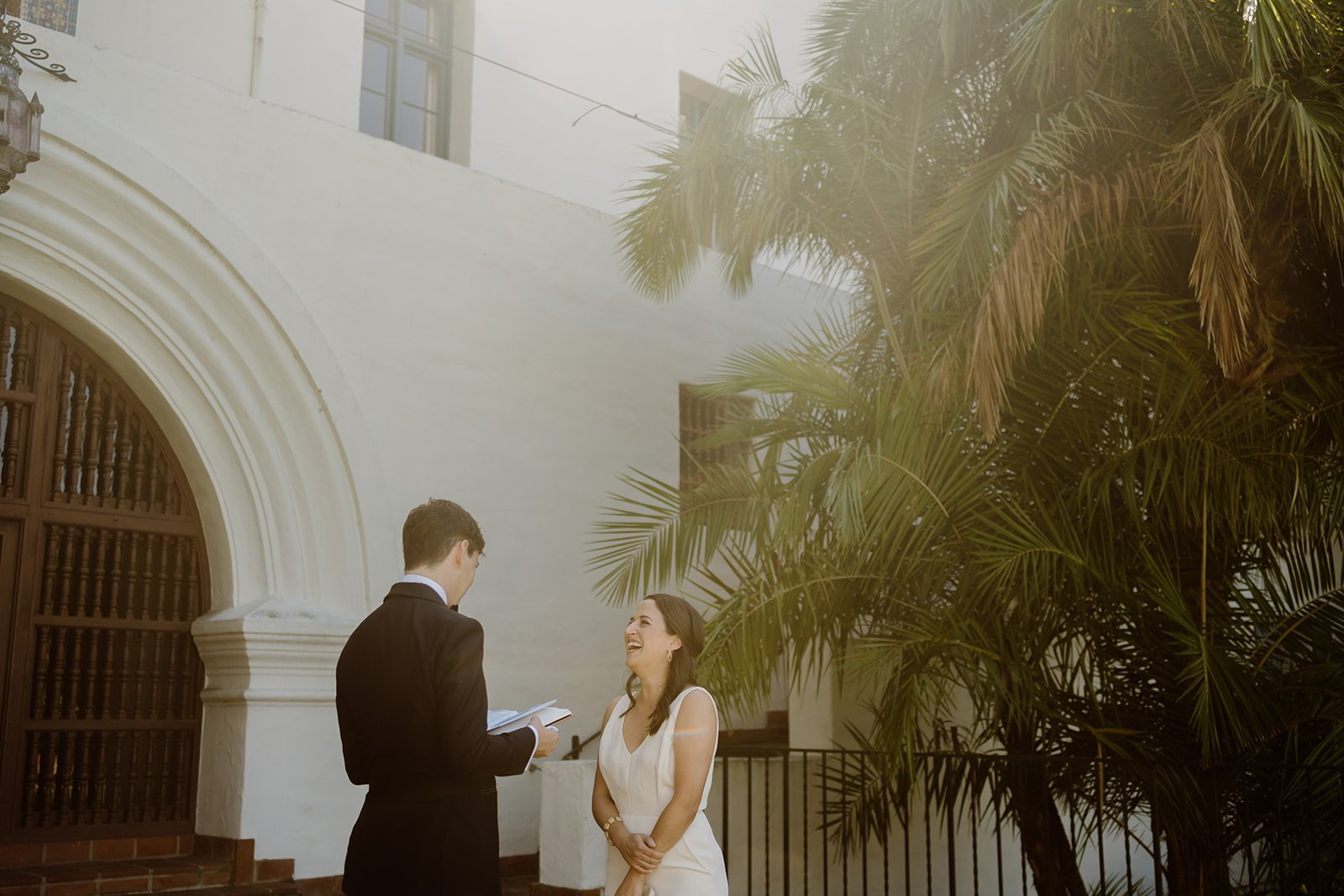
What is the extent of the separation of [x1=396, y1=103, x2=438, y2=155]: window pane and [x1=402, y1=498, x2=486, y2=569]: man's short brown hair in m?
6.24

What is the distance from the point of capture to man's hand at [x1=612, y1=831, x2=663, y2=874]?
3.44 m

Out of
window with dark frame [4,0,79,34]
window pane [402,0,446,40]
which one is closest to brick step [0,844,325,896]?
window with dark frame [4,0,79,34]

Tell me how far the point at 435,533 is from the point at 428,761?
22.8 inches

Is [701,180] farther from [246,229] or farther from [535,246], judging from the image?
[246,229]

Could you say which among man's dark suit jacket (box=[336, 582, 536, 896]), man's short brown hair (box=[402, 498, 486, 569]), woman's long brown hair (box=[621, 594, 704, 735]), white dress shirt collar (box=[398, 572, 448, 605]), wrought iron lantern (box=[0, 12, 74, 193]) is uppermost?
wrought iron lantern (box=[0, 12, 74, 193])

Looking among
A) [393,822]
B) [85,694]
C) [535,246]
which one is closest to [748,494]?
[535,246]

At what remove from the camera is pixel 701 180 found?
7.62 m

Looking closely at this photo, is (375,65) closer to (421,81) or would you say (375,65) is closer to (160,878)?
(421,81)

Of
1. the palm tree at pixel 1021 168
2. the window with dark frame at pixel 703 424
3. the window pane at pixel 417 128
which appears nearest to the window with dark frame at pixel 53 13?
the window pane at pixel 417 128

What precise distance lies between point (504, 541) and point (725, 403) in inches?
97.4

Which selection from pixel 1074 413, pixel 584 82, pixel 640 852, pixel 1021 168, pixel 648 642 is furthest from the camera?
pixel 584 82

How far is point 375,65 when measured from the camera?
8.96 meters

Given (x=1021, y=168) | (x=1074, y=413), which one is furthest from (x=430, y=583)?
(x=1074, y=413)

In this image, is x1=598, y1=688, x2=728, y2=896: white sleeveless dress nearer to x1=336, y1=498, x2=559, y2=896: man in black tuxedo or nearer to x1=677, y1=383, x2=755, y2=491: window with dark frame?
x1=336, y1=498, x2=559, y2=896: man in black tuxedo
